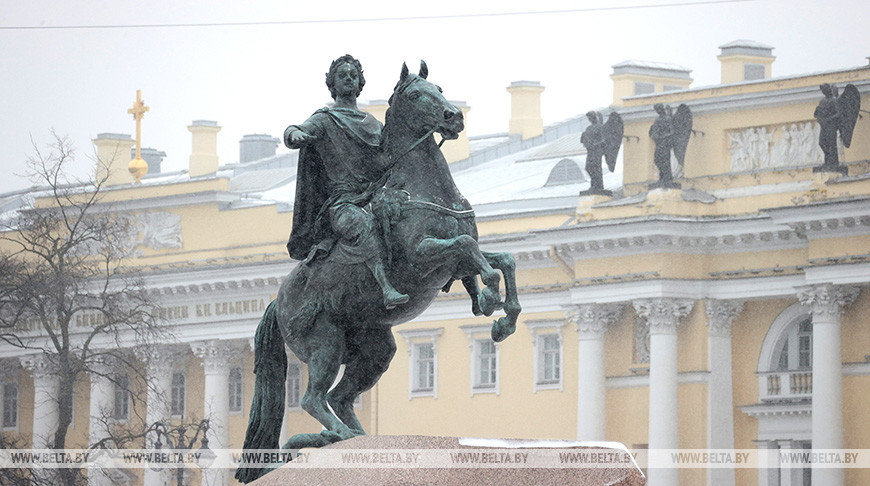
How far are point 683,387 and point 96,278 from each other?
46.6ft

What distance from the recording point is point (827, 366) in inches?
1446

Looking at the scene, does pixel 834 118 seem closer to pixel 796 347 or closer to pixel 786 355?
pixel 796 347

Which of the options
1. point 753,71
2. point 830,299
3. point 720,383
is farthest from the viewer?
point 753,71

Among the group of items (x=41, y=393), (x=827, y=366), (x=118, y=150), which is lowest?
(x=827, y=366)

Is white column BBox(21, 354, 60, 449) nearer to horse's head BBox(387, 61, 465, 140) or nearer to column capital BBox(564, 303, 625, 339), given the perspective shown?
column capital BBox(564, 303, 625, 339)

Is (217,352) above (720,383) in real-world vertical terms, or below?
above

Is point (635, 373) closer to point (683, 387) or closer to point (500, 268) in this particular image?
point (683, 387)

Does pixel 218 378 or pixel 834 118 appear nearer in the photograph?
pixel 834 118

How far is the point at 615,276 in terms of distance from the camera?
A: 40.1m

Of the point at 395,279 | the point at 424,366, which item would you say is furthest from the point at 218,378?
the point at 395,279

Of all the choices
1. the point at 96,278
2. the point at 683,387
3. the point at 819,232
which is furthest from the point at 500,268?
the point at 96,278

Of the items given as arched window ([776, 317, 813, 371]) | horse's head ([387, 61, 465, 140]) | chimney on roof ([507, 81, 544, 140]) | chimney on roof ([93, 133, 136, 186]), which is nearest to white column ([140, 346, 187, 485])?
chimney on roof ([93, 133, 136, 186])

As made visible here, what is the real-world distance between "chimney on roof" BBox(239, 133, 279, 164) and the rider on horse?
51201mm

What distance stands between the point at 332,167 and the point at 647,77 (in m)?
37.1
